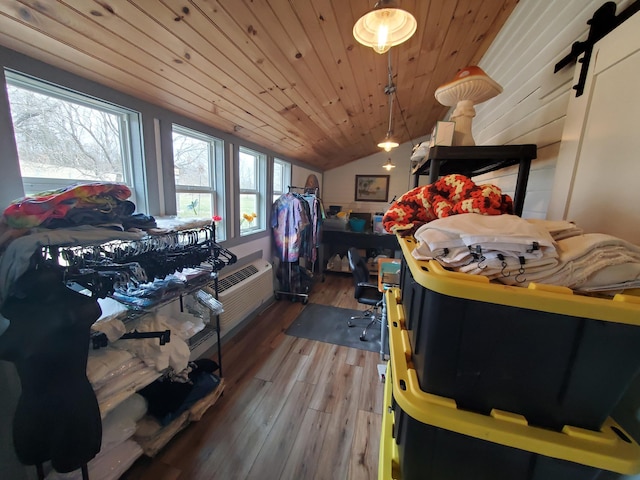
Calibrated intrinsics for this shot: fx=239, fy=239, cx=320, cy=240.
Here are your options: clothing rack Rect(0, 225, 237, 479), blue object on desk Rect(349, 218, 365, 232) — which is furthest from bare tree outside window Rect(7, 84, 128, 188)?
blue object on desk Rect(349, 218, 365, 232)

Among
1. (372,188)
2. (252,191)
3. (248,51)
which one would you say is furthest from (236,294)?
(372,188)

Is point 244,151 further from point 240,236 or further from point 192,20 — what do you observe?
point 192,20

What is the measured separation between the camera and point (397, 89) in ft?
7.54

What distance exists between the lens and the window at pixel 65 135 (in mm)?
1104

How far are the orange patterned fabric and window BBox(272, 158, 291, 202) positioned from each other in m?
3.01

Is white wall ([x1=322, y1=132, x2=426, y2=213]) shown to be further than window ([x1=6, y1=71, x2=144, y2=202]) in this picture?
Yes

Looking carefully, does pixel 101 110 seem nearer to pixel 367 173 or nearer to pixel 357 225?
pixel 357 225

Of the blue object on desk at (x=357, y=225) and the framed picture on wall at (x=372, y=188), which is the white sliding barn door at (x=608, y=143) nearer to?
the blue object on desk at (x=357, y=225)

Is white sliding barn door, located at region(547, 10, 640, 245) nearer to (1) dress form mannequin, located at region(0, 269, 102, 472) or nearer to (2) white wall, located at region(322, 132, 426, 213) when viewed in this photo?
(1) dress form mannequin, located at region(0, 269, 102, 472)

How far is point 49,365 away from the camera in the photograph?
794 mm

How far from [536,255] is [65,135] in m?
2.02

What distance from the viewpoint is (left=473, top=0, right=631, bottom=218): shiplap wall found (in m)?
0.95

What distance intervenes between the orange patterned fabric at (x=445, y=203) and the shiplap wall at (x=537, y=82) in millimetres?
572

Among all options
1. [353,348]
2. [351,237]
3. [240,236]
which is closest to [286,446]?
[353,348]
